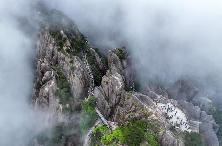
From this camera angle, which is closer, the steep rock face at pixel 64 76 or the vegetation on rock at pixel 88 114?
the vegetation on rock at pixel 88 114

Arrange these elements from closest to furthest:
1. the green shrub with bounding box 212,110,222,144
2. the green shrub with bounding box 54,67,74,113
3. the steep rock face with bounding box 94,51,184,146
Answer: the steep rock face with bounding box 94,51,184,146, the green shrub with bounding box 54,67,74,113, the green shrub with bounding box 212,110,222,144

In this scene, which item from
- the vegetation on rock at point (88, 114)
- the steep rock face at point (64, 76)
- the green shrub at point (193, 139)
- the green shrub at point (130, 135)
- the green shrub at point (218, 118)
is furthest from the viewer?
the green shrub at point (218, 118)

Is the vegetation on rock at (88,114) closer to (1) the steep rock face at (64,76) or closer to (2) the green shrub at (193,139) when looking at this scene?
(1) the steep rock face at (64,76)

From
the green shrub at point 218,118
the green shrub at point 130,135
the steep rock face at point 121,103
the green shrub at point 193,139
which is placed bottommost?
the green shrub at point 218,118

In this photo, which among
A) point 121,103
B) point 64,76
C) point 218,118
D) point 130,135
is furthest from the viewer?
point 218,118

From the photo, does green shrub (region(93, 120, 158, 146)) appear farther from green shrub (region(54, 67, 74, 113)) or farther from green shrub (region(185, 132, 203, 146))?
green shrub (region(54, 67, 74, 113))

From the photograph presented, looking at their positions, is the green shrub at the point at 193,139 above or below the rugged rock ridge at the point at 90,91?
below

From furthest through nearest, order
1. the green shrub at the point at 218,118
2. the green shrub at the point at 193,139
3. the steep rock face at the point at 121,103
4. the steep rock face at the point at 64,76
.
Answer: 1. the green shrub at the point at 218,118
2. the steep rock face at the point at 64,76
3. the steep rock face at the point at 121,103
4. the green shrub at the point at 193,139

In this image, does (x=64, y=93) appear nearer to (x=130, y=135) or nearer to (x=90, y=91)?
(x=90, y=91)

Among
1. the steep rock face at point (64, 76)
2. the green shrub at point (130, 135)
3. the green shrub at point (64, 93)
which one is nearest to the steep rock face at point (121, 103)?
the green shrub at point (130, 135)

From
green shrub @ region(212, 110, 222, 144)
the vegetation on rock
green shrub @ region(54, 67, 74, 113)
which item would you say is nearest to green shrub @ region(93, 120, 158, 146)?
the vegetation on rock

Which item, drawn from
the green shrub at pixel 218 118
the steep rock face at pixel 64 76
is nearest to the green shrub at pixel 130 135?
the steep rock face at pixel 64 76

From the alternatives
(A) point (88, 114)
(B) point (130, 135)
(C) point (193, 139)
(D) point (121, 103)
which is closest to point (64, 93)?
(A) point (88, 114)

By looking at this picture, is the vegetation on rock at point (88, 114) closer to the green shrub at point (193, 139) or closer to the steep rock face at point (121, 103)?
the steep rock face at point (121, 103)
